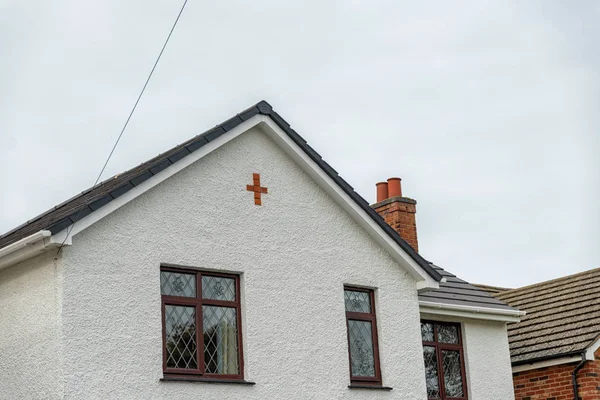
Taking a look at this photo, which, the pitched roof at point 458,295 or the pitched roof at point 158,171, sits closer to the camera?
the pitched roof at point 158,171

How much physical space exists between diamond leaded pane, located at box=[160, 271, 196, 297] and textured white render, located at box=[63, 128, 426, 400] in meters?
0.23

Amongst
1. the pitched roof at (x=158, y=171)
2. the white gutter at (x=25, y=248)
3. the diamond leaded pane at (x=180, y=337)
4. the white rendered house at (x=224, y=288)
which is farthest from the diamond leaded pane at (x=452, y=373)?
the white gutter at (x=25, y=248)

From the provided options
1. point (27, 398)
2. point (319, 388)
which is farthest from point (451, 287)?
point (27, 398)

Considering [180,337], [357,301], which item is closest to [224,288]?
[180,337]

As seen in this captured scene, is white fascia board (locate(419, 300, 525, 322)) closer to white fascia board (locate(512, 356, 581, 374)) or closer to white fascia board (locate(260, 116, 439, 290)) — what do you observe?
white fascia board (locate(260, 116, 439, 290))

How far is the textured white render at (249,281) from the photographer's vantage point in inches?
534

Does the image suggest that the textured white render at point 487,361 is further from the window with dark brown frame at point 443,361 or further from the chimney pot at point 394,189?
the chimney pot at point 394,189

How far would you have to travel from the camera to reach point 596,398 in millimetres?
19172

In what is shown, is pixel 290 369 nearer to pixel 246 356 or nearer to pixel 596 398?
pixel 246 356

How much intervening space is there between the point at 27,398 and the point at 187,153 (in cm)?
406

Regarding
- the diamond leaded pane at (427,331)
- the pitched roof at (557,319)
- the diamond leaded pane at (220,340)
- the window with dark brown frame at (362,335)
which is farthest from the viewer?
the pitched roof at (557,319)

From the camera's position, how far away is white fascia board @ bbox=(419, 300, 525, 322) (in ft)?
60.3

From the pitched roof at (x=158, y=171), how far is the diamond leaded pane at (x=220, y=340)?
85.3 inches

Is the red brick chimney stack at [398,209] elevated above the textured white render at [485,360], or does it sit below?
above
